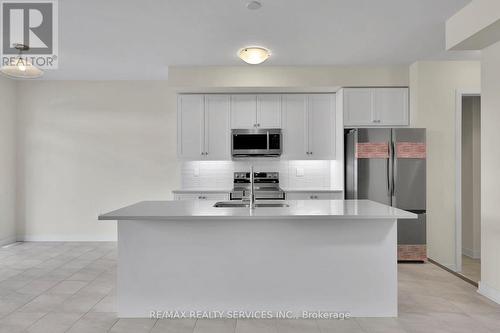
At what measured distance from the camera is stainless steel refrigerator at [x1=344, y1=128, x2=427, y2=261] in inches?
184

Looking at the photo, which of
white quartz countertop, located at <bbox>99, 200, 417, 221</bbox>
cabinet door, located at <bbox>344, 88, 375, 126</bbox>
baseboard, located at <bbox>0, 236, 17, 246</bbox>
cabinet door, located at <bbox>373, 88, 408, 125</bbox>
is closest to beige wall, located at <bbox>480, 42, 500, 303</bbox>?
white quartz countertop, located at <bbox>99, 200, 417, 221</bbox>

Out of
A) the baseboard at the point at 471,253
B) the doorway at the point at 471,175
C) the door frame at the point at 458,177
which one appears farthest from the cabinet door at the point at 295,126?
the baseboard at the point at 471,253

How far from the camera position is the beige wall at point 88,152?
19.6 ft

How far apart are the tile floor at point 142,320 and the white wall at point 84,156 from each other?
1434mm

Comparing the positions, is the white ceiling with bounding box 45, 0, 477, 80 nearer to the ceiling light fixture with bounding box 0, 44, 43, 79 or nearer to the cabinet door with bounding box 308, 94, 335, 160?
the ceiling light fixture with bounding box 0, 44, 43, 79

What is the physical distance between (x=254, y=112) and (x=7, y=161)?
3959 mm

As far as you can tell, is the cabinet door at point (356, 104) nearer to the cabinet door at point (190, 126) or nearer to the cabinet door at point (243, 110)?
the cabinet door at point (243, 110)

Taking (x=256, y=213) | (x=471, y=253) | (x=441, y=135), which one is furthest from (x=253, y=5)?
(x=471, y=253)

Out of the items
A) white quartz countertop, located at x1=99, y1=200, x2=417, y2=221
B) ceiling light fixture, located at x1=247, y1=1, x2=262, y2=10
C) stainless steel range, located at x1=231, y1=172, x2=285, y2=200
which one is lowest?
white quartz countertop, located at x1=99, y1=200, x2=417, y2=221

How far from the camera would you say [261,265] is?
3.00 metres

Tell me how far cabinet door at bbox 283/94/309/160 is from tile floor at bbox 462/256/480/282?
2563mm

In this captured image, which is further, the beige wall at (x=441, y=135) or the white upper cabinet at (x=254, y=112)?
the white upper cabinet at (x=254, y=112)

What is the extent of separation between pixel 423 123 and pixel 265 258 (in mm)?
3113

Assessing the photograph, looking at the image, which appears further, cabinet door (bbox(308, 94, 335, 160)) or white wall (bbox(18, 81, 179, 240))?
white wall (bbox(18, 81, 179, 240))
